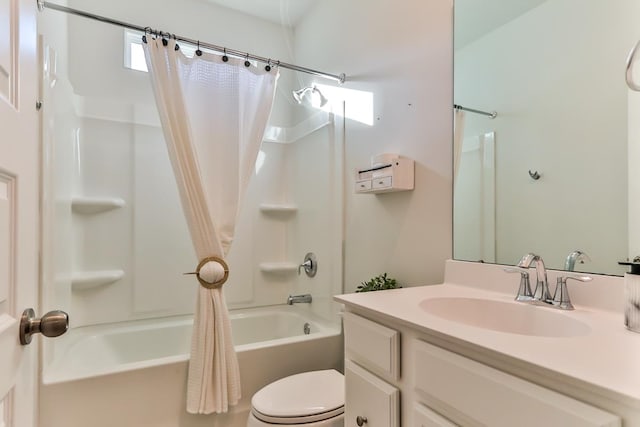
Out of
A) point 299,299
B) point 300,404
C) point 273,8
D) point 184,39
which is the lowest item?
point 300,404

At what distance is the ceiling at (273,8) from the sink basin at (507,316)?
2411mm

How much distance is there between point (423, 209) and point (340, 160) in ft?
2.58

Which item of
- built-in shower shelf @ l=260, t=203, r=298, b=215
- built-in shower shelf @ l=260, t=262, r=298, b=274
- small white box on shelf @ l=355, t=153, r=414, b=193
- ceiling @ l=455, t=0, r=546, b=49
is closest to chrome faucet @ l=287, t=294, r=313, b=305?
built-in shower shelf @ l=260, t=262, r=298, b=274

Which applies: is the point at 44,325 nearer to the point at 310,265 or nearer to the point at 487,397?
the point at 487,397

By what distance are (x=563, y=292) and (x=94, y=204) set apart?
7.94 ft

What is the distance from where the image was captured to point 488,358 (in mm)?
640

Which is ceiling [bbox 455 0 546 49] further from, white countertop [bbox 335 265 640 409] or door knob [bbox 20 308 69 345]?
door knob [bbox 20 308 69 345]

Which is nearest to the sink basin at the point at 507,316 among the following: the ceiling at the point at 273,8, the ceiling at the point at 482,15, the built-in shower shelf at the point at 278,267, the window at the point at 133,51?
the ceiling at the point at 482,15

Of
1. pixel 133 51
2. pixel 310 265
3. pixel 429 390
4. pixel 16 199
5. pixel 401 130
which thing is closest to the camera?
pixel 16 199

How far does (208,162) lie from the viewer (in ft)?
5.59

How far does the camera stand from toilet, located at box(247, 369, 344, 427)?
1267mm

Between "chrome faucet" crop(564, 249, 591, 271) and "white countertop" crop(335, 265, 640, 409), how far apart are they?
8cm

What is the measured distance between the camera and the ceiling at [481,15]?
116 cm

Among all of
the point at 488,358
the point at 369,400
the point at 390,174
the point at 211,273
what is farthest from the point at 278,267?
the point at 488,358
